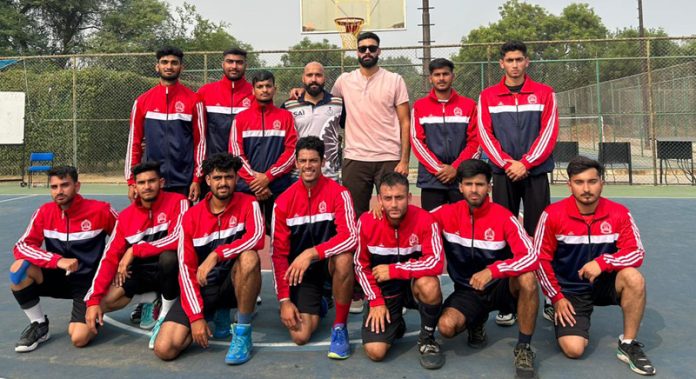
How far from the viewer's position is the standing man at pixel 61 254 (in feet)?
13.4

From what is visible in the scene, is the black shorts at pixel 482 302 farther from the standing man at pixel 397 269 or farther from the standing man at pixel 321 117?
the standing man at pixel 321 117

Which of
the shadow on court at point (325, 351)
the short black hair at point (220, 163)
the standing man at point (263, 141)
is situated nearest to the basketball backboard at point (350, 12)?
the standing man at point (263, 141)

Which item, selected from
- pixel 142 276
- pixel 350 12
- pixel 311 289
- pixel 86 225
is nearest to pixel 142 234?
pixel 142 276

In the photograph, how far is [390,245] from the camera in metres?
3.93

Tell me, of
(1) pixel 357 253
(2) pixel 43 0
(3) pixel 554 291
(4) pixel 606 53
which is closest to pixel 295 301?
(1) pixel 357 253

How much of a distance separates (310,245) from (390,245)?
2.19ft

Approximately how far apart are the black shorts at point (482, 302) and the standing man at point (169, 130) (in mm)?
2350

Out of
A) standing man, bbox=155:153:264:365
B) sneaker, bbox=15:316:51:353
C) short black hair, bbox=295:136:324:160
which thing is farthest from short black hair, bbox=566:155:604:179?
sneaker, bbox=15:316:51:353

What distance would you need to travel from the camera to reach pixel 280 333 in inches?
168

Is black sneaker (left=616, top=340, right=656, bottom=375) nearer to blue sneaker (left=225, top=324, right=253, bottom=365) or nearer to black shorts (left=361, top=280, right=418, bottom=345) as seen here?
black shorts (left=361, top=280, right=418, bottom=345)

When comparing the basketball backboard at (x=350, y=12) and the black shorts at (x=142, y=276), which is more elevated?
the basketball backboard at (x=350, y=12)

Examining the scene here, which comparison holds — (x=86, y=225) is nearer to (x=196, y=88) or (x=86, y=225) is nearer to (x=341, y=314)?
(x=341, y=314)

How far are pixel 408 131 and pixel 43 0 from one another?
29153 millimetres

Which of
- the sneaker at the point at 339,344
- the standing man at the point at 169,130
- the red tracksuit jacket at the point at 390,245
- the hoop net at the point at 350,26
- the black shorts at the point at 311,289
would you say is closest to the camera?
the sneaker at the point at 339,344
